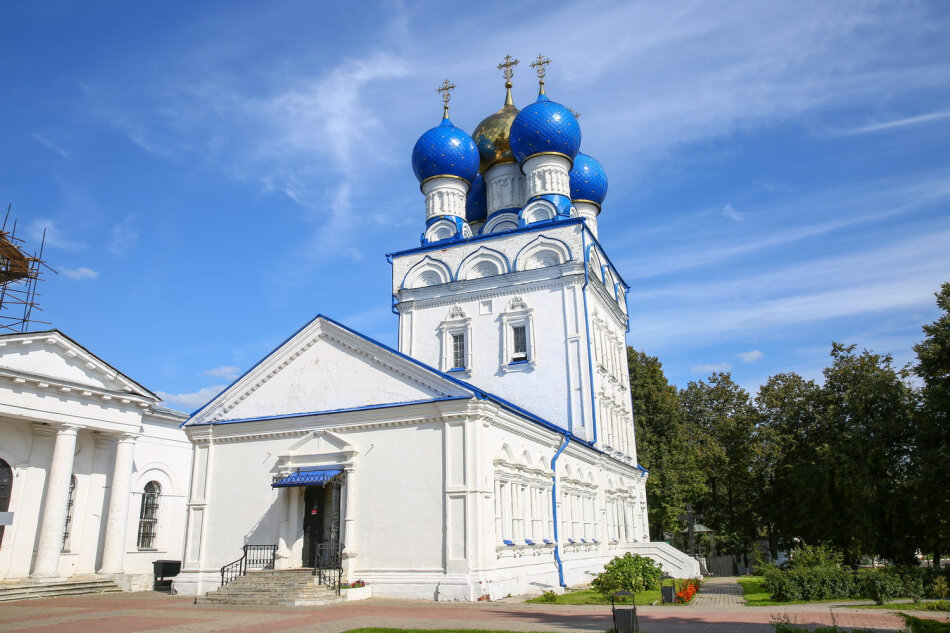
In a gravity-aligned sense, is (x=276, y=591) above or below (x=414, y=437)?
below

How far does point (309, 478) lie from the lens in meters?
15.8

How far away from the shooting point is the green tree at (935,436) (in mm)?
20281

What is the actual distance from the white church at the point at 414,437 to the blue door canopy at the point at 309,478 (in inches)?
2.4

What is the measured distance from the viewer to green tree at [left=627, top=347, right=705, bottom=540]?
32656 millimetres

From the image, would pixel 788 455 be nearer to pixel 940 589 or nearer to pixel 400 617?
pixel 940 589

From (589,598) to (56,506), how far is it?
529 inches

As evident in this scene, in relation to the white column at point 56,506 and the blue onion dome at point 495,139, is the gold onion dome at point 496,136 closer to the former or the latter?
the blue onion dome at point 495,139

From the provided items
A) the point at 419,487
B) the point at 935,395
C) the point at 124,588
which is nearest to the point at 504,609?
the point at 419,487

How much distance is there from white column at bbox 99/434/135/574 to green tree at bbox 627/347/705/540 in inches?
873

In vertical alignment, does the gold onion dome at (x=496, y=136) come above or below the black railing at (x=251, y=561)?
above

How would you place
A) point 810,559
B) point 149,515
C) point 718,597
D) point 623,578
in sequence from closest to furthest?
point 623,578, point 810,559, point 718,597, point 149,515

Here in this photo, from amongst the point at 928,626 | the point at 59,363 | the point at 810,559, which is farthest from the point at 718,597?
the point at 59,363

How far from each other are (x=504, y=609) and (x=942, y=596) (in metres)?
9.21

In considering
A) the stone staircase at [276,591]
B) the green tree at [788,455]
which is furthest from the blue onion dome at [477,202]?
the stone staircase at [276,591]
